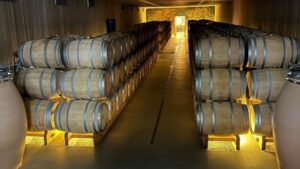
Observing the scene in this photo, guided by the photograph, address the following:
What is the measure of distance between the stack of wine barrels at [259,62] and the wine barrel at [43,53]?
1.83m

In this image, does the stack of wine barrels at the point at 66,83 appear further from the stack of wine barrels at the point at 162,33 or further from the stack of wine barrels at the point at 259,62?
the stack of wine barrels at the point at 162,33

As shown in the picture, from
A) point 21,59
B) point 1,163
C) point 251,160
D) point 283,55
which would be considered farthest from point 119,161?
point 283,55

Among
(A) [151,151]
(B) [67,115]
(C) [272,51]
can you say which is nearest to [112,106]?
(B) [67,115]

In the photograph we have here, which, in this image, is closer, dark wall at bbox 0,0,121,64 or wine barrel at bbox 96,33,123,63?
wine barrel at bbox 96,33,123,63

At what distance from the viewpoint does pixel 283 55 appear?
3400 mm

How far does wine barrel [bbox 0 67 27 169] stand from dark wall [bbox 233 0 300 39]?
4850 mm

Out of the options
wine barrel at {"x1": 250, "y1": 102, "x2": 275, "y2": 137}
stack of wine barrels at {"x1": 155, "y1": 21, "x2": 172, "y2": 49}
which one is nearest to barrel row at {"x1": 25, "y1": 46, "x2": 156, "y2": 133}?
wine barrel at {"x1": 250, "y1": 102, "x2": 275, "y2": 137}

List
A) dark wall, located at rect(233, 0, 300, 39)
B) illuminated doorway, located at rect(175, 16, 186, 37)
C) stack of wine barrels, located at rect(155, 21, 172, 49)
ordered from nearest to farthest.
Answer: dark wall, located at rect(233, 0, 300, 39) < stack of wine barrels, located at rect(155, 21, 172, 49) < illuminated doorway, located at rect(175, 16, 186, 37)

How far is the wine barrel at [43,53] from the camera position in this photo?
3664 mm

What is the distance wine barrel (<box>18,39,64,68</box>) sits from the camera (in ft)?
12.0

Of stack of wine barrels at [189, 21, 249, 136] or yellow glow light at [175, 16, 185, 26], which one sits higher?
yellow glow light at [175, 16, 185, 26]

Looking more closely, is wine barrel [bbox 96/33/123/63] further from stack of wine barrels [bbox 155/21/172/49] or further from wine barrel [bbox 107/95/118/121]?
stack of wine barrels [bbox 155/21/172/49]

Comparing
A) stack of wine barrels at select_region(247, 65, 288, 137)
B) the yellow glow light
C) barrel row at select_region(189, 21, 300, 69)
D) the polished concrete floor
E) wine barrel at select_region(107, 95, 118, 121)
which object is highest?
the yellow glow light

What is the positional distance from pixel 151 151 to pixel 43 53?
189 cm
